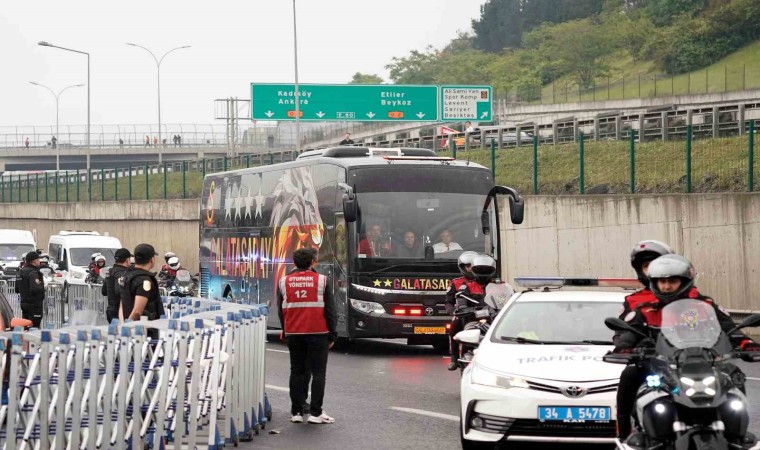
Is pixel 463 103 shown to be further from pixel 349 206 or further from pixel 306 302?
pixel 306 302

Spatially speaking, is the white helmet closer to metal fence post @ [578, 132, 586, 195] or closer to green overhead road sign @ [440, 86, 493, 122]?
metal fence post @ [578, 132, 586, 195]

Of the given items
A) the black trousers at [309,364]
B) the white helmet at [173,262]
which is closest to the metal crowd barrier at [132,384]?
the black trousers at [309,364]

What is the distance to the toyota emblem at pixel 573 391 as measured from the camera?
35.8ft

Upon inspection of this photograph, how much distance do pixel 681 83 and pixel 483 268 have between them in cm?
7168

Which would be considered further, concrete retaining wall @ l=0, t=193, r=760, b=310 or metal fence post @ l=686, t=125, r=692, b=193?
metal fence post @ l=686, t=125, r=692, b=193

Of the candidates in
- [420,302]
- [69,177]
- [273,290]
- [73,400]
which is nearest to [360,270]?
[420,302]

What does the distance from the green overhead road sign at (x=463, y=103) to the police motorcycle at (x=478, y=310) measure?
4468 cm

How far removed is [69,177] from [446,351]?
4808 cm

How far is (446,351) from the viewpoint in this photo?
77.5 feet

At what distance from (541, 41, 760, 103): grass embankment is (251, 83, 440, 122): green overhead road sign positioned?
75.6ft

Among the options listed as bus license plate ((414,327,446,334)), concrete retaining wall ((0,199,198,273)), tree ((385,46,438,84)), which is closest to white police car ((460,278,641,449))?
bus license plate ((414,327,446,334))

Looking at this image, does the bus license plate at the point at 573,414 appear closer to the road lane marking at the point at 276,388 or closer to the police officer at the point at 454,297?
the police officer at the point at 454,297

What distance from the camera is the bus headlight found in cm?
2248

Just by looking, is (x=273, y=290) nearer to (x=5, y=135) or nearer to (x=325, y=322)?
(x=325, y=322)
